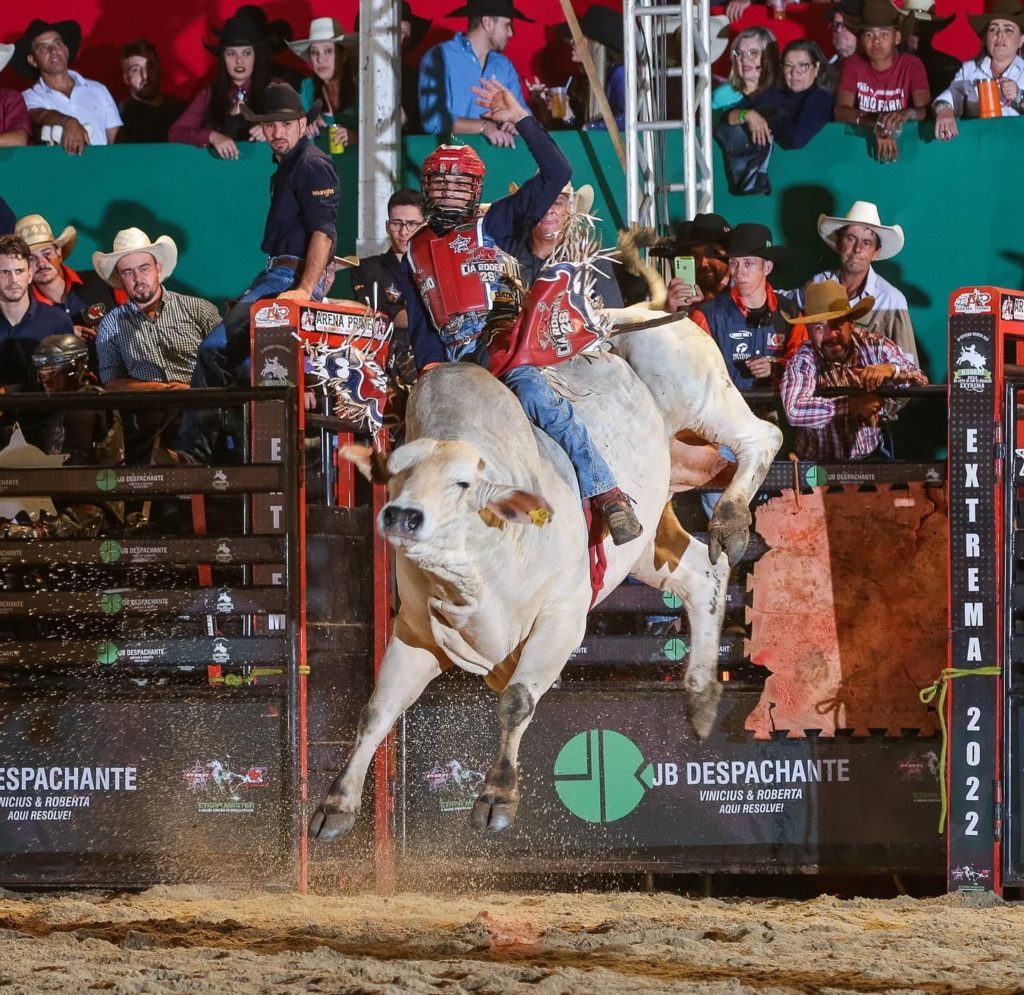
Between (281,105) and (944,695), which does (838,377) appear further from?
(281,105)

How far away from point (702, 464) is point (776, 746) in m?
1.29

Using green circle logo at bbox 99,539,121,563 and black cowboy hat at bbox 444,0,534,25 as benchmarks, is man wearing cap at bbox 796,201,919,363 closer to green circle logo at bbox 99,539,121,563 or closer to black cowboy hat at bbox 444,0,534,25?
black cowboy hat at bbox 444,0,534,25

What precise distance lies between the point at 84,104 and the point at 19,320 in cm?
258

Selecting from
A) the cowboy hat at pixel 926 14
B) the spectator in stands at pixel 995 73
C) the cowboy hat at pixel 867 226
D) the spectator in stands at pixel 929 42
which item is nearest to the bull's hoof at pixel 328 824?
the cowboy hat at pixel 867 226

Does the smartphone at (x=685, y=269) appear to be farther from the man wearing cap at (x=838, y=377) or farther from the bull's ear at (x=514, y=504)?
the bull's ear at (x=514, y=504)

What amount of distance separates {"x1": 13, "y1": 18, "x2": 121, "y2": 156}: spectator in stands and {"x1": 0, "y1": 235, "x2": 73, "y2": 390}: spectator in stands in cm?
209

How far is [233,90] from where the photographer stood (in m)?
9.89

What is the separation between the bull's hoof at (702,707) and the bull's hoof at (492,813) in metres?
1.78

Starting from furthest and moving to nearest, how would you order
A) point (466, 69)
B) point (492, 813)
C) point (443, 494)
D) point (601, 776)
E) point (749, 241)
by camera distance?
1. point (466, 69)
2. point (749, 241)
3. point (601, 776)
4. point (492, 813)
5. point (443, 494)

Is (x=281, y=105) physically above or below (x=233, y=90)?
below

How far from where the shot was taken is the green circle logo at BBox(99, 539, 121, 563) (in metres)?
6.91

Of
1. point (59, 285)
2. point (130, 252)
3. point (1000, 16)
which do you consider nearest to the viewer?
point (130, 252)

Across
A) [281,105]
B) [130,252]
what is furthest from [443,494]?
[130,252]

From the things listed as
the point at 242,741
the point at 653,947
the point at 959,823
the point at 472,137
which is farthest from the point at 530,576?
the point at 472,137
